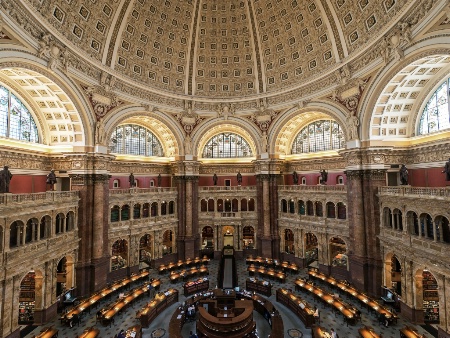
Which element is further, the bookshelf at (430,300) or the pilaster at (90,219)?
the pilaster at (90,219)

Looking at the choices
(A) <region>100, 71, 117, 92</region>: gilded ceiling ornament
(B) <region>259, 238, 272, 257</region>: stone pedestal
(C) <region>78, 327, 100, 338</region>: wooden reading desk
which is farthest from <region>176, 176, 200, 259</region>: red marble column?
(C) <region>78, 327, 100, 338</region>: wooden reading desk

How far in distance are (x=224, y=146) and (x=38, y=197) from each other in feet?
80.3

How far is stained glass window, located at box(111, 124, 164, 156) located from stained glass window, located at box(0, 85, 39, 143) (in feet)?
28.1

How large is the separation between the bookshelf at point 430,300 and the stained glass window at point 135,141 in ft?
105

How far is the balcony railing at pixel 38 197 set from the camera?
16.4m

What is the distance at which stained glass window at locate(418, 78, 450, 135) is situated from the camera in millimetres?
21031

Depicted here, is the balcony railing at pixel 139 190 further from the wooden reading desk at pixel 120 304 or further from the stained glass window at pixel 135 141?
the wooden reading desk at pixel 120 304

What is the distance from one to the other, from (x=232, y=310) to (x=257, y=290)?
691 cm

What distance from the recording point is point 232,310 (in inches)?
734

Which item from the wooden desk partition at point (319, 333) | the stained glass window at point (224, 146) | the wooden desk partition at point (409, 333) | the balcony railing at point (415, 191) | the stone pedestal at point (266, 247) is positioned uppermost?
the stained glass window at point (224, 146)

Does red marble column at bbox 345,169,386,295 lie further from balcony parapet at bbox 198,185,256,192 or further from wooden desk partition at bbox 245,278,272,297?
balcony parapet at bbox 198,185,256,192

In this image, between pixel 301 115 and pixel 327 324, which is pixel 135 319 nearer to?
pixel 327 324

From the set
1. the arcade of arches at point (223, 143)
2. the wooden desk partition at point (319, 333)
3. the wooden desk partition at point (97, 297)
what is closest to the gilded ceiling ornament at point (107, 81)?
the arcade of arches at point (223, 143)

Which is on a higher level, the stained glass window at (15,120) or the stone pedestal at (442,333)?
the stained glass window at (15,120)
